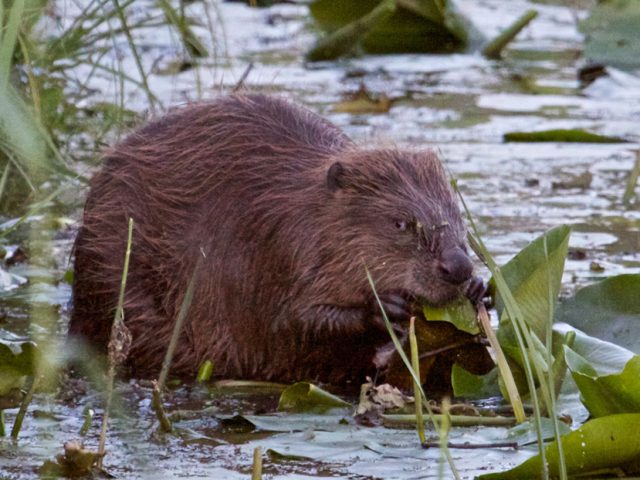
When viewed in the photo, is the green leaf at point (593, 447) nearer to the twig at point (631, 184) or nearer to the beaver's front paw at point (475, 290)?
the beaver's front paw at point (475, 290)

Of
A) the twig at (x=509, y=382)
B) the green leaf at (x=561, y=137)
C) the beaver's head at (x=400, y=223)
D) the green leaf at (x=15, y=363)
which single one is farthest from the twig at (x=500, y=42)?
the green leaf at (x=15, y=363)

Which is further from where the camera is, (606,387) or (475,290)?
(475,290)

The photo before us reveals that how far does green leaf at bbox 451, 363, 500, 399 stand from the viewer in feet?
11.4

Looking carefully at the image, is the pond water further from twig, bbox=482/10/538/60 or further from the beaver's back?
the beaver's back

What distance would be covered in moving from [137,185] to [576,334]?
51.9 inches

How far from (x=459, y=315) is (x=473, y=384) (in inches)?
6.5

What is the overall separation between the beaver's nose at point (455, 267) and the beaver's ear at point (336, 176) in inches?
14.5

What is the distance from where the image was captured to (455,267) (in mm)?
3432

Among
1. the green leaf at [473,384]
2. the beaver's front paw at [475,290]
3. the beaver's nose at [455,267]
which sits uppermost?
the beaver's nose at [455,267]

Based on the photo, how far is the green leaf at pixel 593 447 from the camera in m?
2.75

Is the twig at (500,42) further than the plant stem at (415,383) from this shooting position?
Yes

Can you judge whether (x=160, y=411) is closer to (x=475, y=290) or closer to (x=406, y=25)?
(x=475, y=290)

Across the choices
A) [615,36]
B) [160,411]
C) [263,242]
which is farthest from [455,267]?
[615,36]

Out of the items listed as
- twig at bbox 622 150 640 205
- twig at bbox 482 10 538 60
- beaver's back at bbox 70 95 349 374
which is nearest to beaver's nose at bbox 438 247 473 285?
beaver's back at bbox 70 95 349 374
